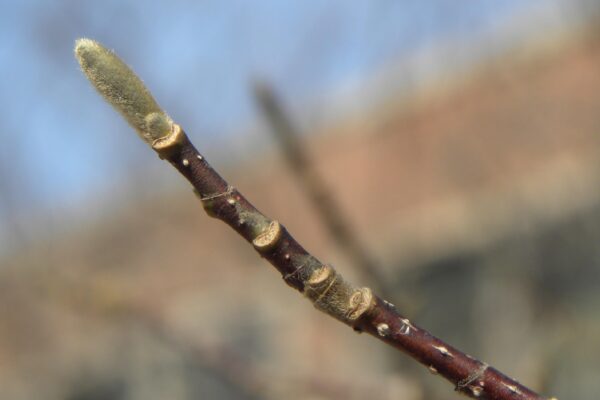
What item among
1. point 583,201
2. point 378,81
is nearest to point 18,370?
point 378,81

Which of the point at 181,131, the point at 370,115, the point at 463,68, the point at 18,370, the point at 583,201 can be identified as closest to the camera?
the point at 181,131

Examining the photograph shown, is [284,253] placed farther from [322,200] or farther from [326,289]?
[322,200]

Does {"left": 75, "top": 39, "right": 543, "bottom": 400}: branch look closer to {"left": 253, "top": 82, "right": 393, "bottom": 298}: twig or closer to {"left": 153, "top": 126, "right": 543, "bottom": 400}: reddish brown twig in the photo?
{"left": 153, "top": 126, "right": 543, "bottom": 400}: reddish brown twig

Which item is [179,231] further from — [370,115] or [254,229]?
[254,229]

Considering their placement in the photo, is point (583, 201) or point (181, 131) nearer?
point (181, 131)

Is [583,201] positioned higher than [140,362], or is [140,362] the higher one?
[583,201]

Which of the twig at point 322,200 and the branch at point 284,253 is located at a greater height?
the twig at point 322,200

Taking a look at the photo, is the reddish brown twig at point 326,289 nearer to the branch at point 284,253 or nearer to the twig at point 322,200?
the branch at point 284,253

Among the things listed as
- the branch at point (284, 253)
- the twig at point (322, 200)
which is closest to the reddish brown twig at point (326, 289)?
the branch at point (284, 253)

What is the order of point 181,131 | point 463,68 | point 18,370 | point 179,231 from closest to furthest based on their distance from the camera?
point 181,131 < point 463,68 < point 179,231 < point 18,370
